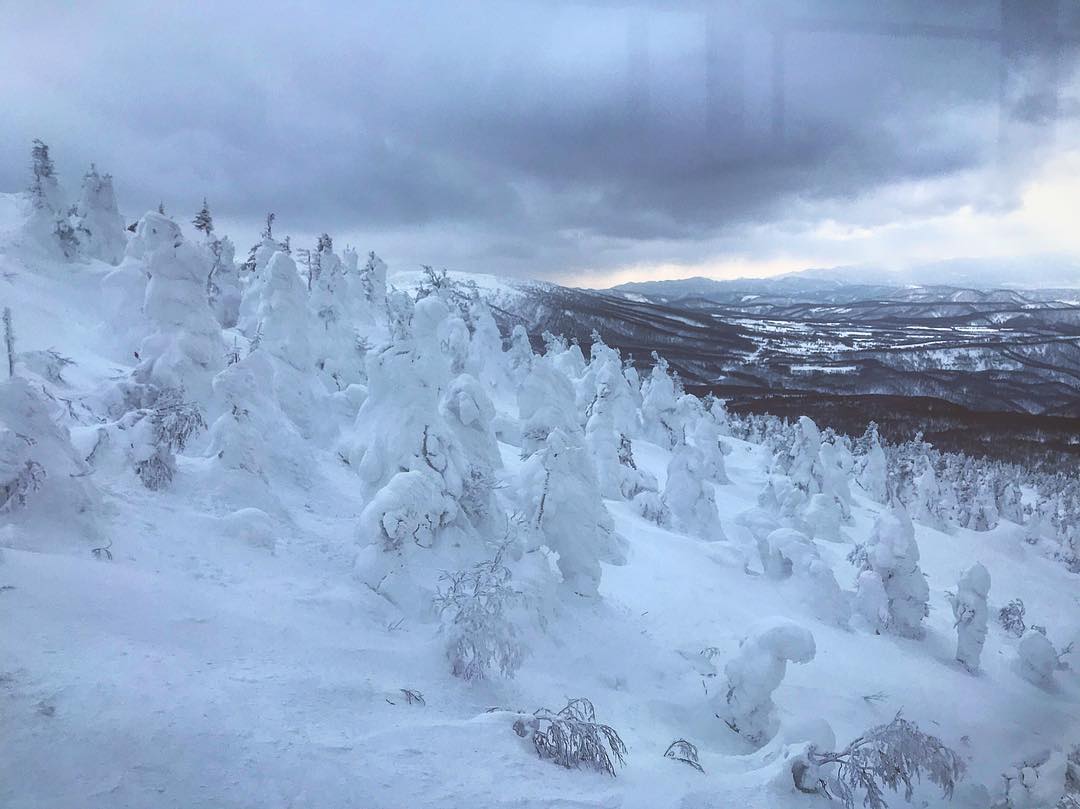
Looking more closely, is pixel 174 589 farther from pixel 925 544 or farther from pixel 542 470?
pixel 925 544

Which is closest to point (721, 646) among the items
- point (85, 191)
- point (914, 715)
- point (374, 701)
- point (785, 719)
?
point (785, 719)

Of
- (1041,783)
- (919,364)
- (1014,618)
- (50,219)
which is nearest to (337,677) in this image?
(1041,783)

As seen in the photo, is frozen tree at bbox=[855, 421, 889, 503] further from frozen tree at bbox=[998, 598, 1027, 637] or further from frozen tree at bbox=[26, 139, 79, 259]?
frozen tree at bbox=[26, 139, 79, 259]

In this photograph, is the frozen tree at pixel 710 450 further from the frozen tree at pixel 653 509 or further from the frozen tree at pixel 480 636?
the frozen tree at pixel 480 636

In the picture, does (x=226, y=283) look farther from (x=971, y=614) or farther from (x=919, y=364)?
(x=919, y=364)

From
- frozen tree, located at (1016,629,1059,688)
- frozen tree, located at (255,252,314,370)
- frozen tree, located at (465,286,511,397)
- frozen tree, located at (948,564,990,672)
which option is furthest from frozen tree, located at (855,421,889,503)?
frozen tree, located at (255,252,314,370)
